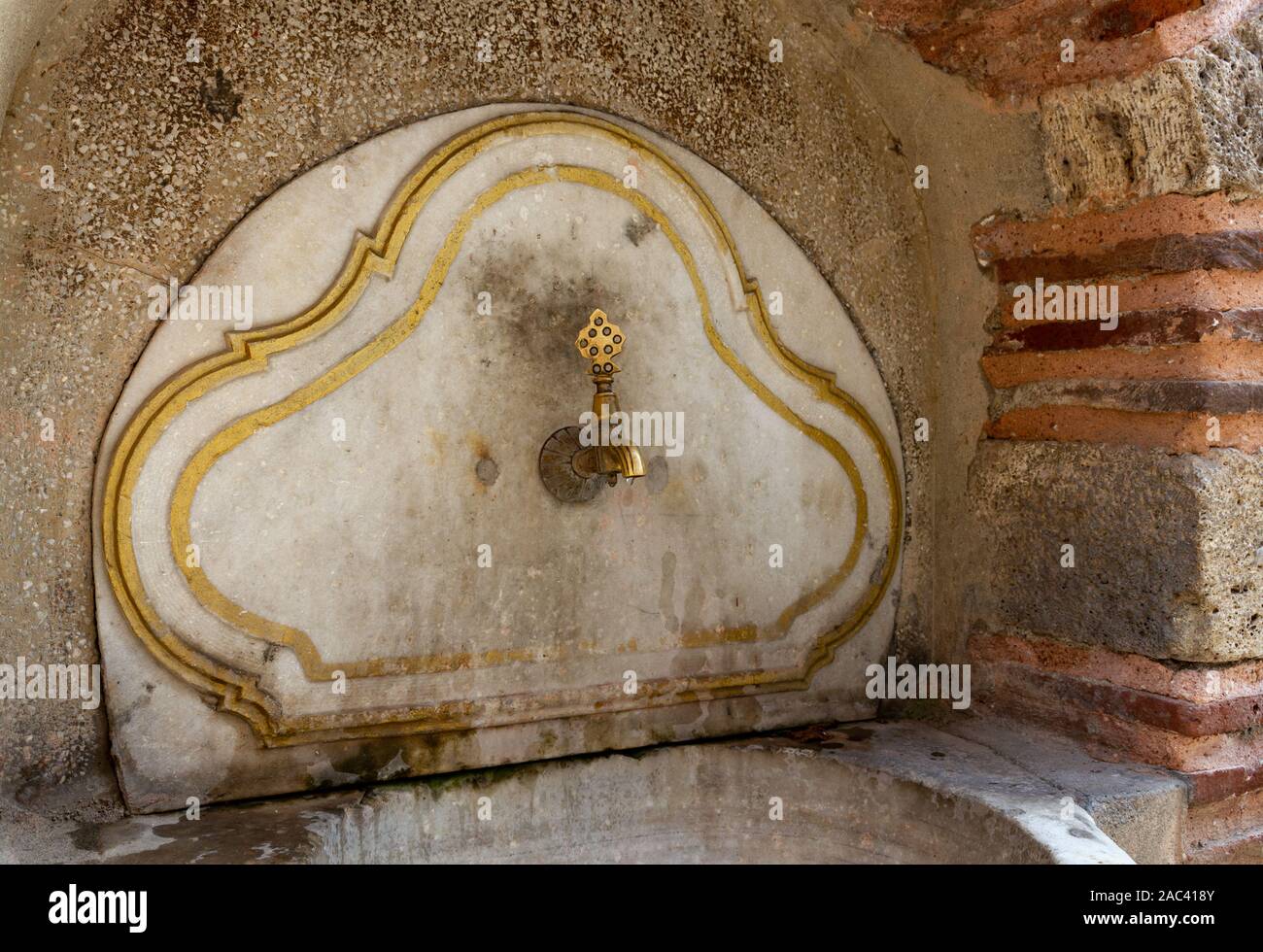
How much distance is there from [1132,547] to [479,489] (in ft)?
4.42

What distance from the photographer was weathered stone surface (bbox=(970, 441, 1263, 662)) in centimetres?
230

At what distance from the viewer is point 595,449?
2283 millimetres

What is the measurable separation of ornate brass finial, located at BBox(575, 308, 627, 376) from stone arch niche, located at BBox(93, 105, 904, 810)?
0.70 ft

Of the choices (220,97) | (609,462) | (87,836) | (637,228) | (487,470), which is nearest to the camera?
(87,836)

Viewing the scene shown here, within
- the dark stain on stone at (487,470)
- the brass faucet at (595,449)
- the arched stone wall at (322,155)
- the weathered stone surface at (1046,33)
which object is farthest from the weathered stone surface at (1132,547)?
the dark stain on stone at (487,470)

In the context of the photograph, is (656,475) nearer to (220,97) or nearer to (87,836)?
(220,97)

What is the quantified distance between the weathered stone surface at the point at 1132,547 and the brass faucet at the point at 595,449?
959mm

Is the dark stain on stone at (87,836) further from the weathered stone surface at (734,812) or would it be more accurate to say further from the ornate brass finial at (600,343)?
the ornate brass finial at (600,343)

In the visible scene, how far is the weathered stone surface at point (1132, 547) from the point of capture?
2299 millimetres

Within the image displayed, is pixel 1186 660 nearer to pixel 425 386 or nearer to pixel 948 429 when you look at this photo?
pixel 948 429

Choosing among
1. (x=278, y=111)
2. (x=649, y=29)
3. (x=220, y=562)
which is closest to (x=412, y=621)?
(x=220, y=562)

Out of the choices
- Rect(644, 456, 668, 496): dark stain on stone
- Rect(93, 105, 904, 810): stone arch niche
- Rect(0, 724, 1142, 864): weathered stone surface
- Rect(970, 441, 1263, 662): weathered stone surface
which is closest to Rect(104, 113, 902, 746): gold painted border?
Rect(93, 105, 904, 810): stone arch niche

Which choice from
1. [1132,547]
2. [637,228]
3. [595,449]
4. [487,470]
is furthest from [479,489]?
[1132,547]

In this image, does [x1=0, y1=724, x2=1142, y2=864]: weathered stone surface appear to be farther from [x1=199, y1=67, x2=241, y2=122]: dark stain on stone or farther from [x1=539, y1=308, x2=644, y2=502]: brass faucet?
[x1=199, y1=67, x2=241, y2=122]: dark stain on stone
